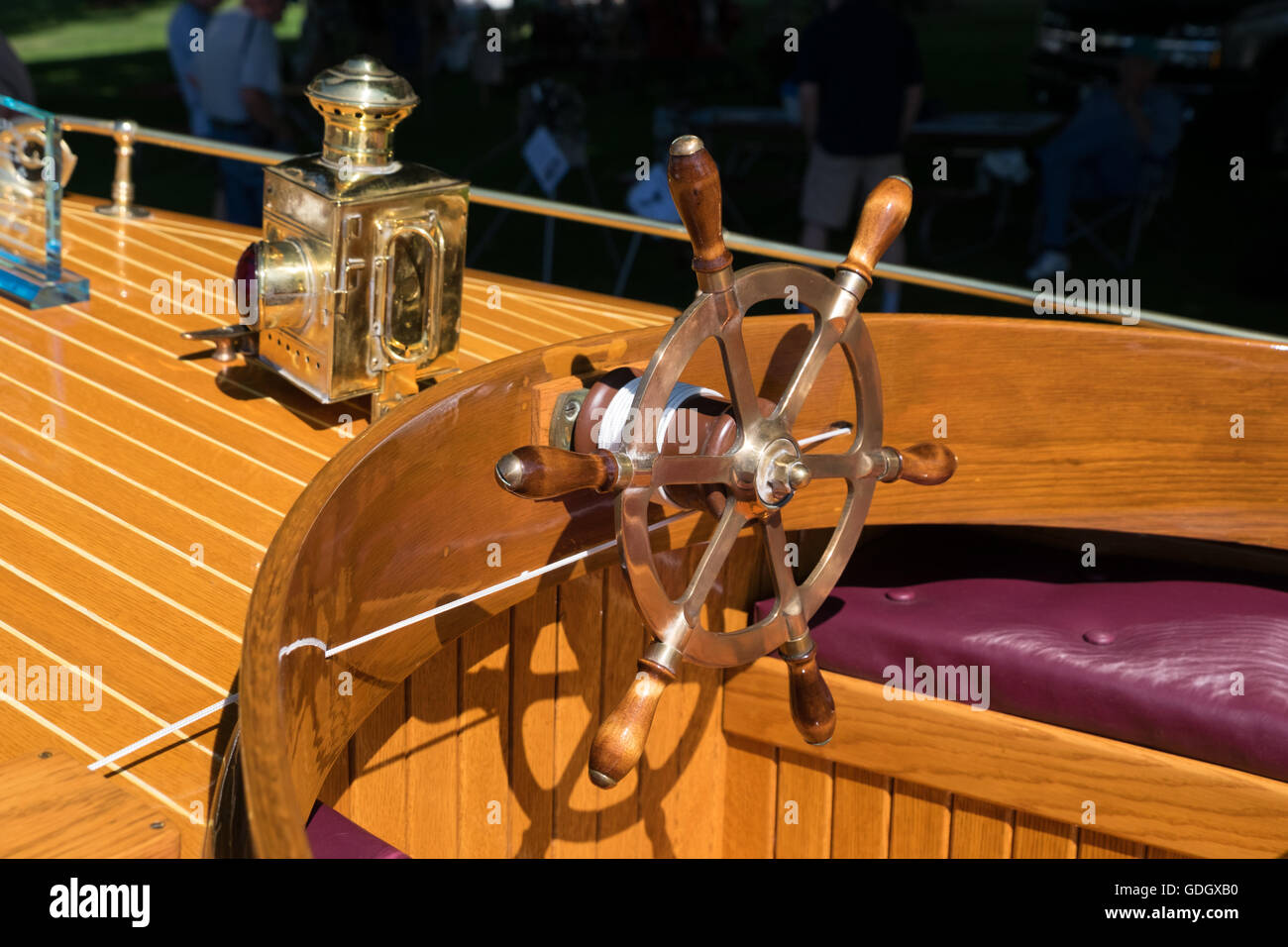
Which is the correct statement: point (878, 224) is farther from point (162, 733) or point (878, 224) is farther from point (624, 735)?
point (162, 733)

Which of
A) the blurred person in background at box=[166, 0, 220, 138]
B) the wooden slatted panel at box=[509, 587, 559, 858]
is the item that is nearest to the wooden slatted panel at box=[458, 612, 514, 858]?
the wooden slatted panel at box=[509, 587, 559, 858]

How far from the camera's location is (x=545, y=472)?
1186 mm

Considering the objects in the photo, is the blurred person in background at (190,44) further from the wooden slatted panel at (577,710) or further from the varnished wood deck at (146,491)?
the wooden slatted panel at (577,710)

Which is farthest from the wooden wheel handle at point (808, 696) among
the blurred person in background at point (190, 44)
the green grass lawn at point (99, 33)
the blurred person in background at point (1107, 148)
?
the green grass lawn at point (99, 33)

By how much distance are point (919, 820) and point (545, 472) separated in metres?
1.19

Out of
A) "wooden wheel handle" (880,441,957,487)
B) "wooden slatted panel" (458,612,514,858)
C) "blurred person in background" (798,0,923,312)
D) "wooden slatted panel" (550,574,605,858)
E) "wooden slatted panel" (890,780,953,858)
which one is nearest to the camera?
"wooden wheel handle" (880,441,957,487)

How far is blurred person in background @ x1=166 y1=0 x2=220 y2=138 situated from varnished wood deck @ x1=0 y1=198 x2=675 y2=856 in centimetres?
330

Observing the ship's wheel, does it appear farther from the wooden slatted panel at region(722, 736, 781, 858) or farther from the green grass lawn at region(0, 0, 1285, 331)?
the green grass lawn at region(0, 0, 1285, 331)

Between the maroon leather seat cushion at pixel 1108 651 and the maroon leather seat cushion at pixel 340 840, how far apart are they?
0.84 meters

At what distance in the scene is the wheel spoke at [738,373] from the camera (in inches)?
53.0

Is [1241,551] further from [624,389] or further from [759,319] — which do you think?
[624,389]

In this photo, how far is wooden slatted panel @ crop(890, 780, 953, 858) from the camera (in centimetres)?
210

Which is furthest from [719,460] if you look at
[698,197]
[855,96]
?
[855,96]

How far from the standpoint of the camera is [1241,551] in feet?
7.89
